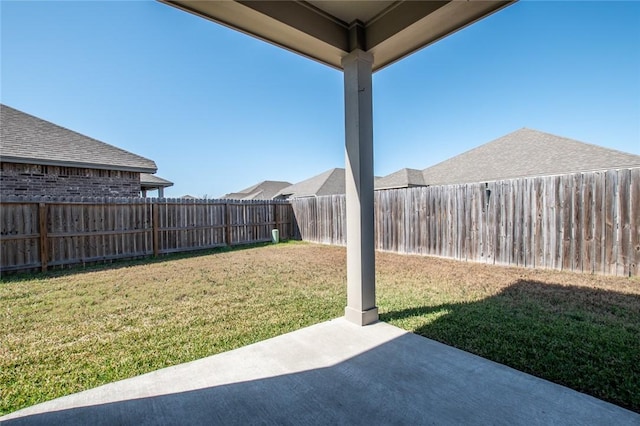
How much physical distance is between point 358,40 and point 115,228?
8.33 meters

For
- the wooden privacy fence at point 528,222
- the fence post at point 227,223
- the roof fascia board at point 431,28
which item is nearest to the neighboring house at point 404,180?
the wooden privacy fence at point 528,222

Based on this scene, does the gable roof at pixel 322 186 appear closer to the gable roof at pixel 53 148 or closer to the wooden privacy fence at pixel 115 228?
the wooden privacy fence at pixel 115 228

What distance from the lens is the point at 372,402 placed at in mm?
1860

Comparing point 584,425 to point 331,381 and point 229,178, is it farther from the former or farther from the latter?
point 229,178

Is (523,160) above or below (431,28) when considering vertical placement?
above

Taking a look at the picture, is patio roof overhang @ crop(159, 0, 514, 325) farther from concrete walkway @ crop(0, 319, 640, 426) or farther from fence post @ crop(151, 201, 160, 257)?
fence post @ crop(151, 201, 160, 257)

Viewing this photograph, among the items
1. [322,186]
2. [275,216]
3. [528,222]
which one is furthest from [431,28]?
[322,186]

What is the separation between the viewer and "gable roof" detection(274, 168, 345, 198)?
2159 centimetres

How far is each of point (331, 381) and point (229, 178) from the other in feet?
131

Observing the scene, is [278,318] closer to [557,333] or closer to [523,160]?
[557,333]

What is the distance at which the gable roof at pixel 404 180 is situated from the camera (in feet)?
50.7

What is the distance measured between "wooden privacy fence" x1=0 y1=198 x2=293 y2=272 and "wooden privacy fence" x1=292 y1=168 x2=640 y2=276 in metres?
5.65

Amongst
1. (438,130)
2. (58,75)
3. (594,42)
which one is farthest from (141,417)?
(438,130)

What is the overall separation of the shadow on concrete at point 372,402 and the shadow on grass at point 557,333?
24cm
